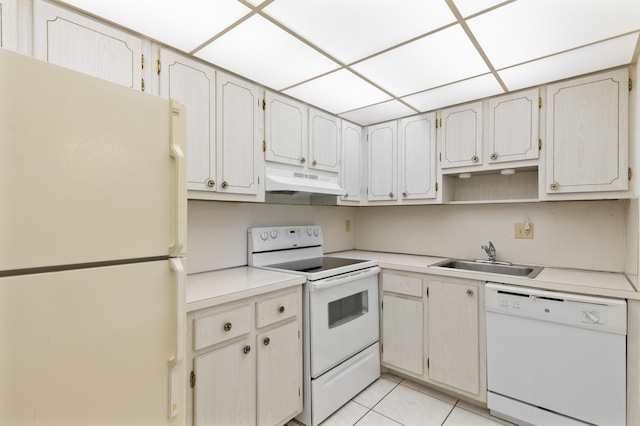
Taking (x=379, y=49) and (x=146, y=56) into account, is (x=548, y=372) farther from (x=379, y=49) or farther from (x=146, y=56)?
(x=146, y=56)

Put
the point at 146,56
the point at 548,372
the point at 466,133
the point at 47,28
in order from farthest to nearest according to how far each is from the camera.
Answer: the point at 466,133 → the point at 548,372 → the point at 146,56 → the point at 47,28

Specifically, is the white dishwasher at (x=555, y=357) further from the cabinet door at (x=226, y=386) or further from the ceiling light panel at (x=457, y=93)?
the cabinet door at (x=226, y=386)

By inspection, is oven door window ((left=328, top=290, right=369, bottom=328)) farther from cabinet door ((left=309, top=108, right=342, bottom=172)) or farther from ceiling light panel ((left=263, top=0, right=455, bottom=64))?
ceiling light panel ((left=263, top=0, right=455, bottom=64))

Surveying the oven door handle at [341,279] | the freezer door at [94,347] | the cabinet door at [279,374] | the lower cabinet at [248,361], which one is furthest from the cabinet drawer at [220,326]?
the oven door handle at [341,279]

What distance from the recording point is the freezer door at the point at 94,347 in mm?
800

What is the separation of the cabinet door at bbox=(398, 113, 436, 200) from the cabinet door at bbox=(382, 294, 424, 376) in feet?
2.88

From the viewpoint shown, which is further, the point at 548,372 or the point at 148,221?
the point at 548,372

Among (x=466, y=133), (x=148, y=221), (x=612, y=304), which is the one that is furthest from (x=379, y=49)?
(x=612, y=304)

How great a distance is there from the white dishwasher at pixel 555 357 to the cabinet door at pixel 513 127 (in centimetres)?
91

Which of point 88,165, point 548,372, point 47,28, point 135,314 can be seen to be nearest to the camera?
point 88,165

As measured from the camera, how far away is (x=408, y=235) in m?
3.00

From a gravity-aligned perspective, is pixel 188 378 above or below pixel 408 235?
below

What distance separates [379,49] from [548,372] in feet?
6.59

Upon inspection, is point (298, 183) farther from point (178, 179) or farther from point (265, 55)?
point (178, 179)
